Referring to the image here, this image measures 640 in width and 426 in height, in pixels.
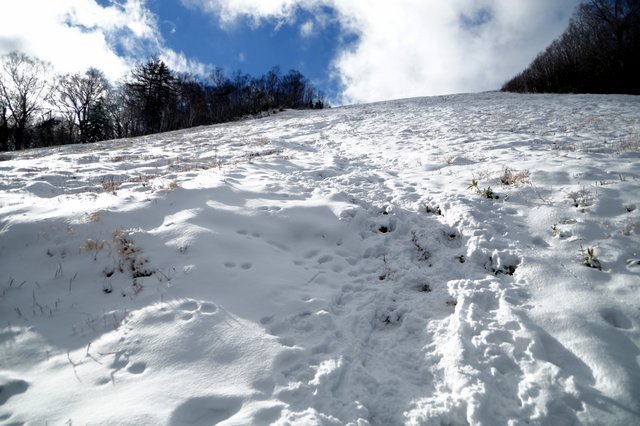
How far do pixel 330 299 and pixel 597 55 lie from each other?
39774 mm

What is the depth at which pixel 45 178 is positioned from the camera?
8.45 metres

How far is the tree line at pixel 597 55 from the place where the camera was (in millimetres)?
25641

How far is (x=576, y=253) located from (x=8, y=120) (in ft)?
180

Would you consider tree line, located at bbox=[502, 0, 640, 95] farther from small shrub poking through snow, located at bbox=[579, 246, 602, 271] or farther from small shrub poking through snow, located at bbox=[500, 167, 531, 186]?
small shrub poking through snow, located at bbox=[579, 246, 602, 271]

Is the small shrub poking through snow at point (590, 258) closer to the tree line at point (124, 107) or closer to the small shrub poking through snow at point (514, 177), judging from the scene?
the small shrub poking through snow at point (514, 177)

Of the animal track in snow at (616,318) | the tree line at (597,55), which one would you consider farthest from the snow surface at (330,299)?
the tree line at (597,55)

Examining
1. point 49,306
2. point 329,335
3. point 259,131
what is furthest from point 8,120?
point 329,335

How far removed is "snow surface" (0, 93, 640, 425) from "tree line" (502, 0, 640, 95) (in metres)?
27.2

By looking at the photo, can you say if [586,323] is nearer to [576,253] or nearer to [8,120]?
[576,253]

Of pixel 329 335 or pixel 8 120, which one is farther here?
pixel 8 120

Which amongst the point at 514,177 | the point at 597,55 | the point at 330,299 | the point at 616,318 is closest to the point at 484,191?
the point at 514,177

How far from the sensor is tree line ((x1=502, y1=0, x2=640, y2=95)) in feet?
84.1

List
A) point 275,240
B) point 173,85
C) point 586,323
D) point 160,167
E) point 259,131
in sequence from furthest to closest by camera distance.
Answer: point 173,85, point 259,131, point 160,167, point 275,240, point 586,323

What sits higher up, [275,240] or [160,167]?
[160,167]
